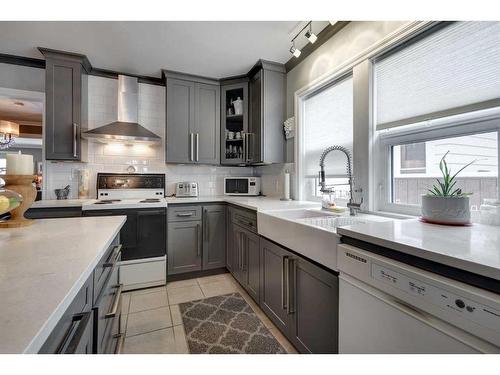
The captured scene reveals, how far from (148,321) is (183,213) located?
1.10 meters

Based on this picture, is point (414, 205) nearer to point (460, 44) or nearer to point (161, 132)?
point (460, 44)

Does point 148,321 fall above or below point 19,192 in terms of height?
below

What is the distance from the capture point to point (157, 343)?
5.27 feet

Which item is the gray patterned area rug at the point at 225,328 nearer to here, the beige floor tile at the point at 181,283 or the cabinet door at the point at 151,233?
the beige floor tile at the point at 181,283

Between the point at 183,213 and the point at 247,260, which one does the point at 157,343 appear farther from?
the point at 183,213

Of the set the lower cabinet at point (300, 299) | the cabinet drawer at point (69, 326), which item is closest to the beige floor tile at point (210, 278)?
the lower cabinet at point (300, 299)

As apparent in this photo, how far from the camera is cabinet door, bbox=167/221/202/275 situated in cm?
257

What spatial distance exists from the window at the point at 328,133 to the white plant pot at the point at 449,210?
851mm

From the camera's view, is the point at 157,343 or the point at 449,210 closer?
the point at 449,210

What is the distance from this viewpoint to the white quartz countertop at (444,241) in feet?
2.11

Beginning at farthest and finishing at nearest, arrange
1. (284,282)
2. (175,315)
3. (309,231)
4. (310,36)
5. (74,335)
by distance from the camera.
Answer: (175,315), (310,36), (284,282), (309,231), (74,335)

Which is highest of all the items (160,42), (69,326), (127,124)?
(160,42)

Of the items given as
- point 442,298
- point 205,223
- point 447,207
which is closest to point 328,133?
point 447,207
